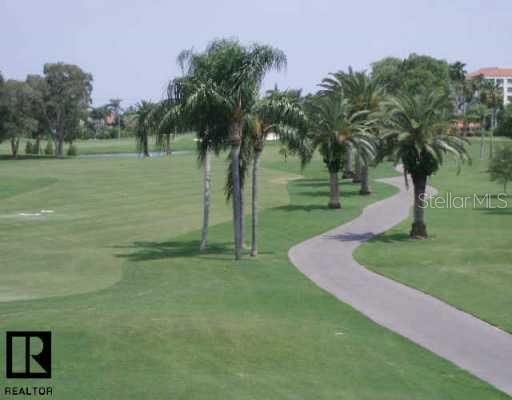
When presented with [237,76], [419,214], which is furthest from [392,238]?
[237,76]

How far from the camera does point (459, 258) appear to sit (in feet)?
104

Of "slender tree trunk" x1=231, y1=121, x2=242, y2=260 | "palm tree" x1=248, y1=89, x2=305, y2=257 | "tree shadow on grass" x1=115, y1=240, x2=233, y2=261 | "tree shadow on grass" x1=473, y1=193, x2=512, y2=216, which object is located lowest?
"tree shadow on grass" x1=115, y1=240, x2=233, y2=261

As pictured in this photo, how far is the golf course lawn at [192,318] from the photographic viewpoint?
13789 millimetres

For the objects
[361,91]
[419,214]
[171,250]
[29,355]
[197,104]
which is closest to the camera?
[29,355]

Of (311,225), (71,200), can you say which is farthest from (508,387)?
(71,200)

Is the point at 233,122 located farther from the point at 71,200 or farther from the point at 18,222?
the point at 71,200

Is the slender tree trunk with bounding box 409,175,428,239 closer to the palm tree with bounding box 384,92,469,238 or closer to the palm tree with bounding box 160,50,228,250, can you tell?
the palm tree with bounding box 384,92,469,238

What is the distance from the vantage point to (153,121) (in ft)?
102

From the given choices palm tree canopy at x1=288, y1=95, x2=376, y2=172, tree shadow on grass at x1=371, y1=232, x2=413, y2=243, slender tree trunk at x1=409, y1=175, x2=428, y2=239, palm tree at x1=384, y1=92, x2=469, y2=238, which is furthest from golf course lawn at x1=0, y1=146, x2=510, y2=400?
palm tree at x1=384, y1=92, x2=469, y2=238

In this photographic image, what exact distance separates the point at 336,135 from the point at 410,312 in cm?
3187

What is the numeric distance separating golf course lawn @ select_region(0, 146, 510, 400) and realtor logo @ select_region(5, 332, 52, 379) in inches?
7.6

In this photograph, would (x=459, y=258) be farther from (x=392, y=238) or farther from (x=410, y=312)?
(x=410, y=312)

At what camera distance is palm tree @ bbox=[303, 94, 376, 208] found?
51938mm

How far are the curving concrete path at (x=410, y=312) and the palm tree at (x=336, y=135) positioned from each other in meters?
15.6
